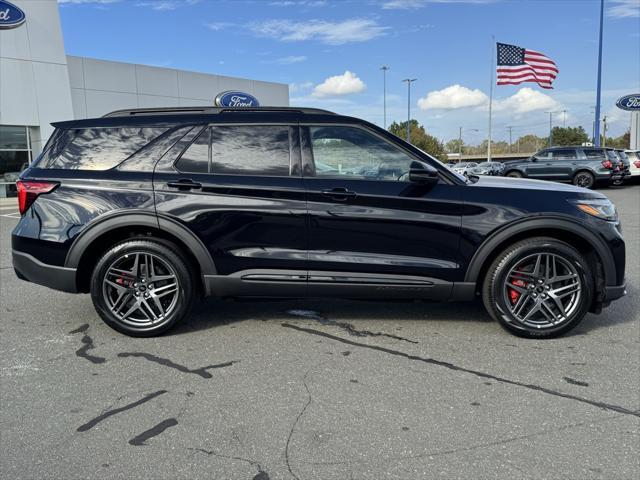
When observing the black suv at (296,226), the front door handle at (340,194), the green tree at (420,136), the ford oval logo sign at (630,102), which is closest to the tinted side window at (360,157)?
the black suv at (296,226)

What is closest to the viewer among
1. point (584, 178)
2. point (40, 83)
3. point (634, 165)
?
point (40, 83)

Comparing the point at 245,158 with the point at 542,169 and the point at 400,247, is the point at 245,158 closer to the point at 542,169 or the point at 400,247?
the point at 400,247

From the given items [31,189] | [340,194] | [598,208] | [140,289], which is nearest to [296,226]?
[340,194]

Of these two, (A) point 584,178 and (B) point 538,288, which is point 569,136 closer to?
(A) point 584,178

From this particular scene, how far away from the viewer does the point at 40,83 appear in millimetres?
21266

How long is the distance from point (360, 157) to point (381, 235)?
667mm

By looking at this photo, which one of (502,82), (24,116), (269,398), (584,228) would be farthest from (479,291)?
(502,82)

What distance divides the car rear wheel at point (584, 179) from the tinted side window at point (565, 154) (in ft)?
2.47

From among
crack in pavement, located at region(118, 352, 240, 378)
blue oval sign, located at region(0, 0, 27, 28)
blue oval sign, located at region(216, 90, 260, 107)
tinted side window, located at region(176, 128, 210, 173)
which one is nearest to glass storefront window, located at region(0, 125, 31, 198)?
blue oval sign, located at region(0, 0, 27, 28)

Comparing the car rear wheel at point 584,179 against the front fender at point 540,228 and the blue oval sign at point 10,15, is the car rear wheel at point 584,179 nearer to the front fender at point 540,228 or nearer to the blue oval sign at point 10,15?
the front fender at point 540,228

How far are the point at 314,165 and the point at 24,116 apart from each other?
20929 millimetres

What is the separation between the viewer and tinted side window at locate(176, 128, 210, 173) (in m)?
4.28

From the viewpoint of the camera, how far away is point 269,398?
3.22 meters

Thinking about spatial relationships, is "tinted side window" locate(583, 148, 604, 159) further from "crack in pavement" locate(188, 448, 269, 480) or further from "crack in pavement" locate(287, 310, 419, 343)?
"crack in pavement" locate(188, 448, 269, 480)
